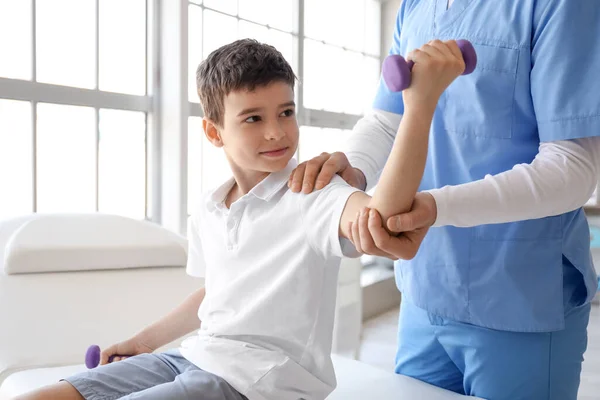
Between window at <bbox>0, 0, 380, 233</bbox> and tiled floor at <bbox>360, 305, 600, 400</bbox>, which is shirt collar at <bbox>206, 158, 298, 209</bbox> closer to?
window at <bbox>0, 0, 380, 233</bbox>

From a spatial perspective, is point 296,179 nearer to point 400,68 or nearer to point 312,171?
point 312,171

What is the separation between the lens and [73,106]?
251 centimetres

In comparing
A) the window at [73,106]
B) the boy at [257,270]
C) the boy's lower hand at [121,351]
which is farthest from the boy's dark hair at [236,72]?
the window at [73,106]

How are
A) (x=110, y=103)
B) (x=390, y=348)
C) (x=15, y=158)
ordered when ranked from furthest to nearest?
(x=390, y=348), (x=110, y=103), (x=15, y=158)

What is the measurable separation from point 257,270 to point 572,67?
56cm

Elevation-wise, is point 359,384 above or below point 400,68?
below

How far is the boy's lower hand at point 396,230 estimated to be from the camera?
2.62 feet

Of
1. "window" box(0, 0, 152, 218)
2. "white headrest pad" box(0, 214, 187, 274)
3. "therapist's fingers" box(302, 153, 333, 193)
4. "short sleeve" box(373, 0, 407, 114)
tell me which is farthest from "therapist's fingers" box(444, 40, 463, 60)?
"window" box(0, 0, 152, 218)

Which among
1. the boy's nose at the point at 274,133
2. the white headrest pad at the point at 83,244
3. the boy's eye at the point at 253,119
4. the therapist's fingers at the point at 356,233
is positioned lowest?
the white headrest pad at the point at 83,244

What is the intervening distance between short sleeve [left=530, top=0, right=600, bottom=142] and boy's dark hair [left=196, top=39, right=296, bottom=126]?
1.32ft

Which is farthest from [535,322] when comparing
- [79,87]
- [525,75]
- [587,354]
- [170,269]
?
[587,354]

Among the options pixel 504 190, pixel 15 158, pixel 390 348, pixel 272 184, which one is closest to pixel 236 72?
pixel 272 184

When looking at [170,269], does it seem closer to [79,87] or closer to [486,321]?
[79,87]

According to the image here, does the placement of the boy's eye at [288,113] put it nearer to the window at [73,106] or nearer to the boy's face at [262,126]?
the boy's face at [262,126]
